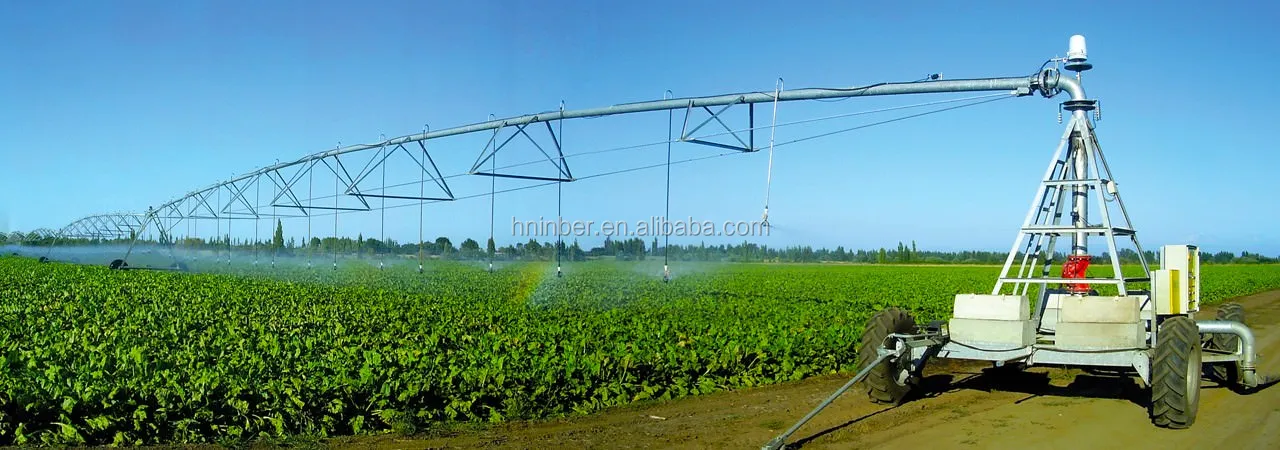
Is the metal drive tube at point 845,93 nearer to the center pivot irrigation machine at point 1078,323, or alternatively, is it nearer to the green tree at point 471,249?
the center pivot irrigation machine at point 1078,323

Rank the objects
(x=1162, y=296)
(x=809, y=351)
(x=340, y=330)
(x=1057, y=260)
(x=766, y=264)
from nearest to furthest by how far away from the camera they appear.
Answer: (x=1162, y=296) → (x=1057, y=260) → (x=809, y=351) → (x=340, y=330) → (x=766, y=264)

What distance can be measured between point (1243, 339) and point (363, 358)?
9.89 meters

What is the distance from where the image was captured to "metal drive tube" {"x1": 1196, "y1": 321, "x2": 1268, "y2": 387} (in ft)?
31.0

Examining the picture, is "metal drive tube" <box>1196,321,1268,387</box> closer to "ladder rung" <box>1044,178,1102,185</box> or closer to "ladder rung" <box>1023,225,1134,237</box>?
"ladder rung" <box>1023,225,1134,237</box>

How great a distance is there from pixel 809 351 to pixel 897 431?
464 cm

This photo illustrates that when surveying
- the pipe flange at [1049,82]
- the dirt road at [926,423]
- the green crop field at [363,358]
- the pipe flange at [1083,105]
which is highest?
the pipe flange at [1049,82]

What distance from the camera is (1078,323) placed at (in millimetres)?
8609

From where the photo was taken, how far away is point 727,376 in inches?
449

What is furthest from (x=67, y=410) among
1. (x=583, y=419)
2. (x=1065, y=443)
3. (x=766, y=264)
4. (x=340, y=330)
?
(x=766, y=264)

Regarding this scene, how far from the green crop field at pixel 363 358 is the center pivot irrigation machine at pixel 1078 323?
2.45m

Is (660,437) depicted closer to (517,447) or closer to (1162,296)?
(517,447)

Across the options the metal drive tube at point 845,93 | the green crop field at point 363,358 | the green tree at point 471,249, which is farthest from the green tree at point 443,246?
the metal drive tube at point 845,93

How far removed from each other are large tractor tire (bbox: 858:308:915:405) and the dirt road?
0.18 m

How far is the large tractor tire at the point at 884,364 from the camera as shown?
9203mm
